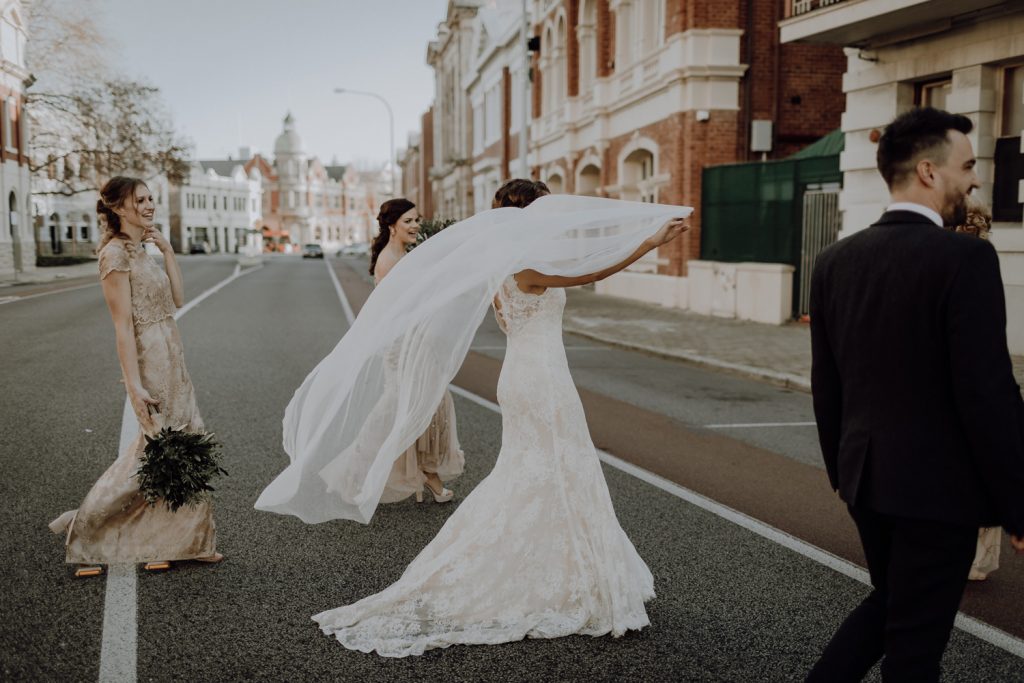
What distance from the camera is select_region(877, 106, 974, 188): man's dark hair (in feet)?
8.43

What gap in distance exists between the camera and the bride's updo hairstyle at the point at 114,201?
4594mm

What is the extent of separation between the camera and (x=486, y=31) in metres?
47.7

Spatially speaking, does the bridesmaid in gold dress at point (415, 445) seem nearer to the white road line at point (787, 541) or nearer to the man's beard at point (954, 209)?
the white road line at point (787, 541)

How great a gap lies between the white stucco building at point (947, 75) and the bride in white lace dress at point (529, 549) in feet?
35.0

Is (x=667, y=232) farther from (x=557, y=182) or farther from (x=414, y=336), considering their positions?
(x=557, y=182)

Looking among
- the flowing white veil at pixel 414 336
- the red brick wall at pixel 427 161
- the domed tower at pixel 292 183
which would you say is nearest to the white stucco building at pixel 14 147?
the red brick wall at pixel 427 161

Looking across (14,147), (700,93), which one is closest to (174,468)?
(700,93)

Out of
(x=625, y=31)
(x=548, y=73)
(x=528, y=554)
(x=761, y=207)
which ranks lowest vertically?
(x=528, y=554)

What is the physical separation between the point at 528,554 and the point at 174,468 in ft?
6.08

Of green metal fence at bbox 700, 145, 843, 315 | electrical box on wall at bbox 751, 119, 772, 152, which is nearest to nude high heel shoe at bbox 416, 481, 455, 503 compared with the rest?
green metal fence at bbox 700, 145, 843, 315

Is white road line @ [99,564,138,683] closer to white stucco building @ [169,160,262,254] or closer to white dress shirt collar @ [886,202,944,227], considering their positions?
white dress shirt collar @ [886,202,944,227]

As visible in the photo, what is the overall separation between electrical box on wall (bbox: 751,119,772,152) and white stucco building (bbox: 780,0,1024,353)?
5461 mm

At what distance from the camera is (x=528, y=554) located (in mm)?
3980

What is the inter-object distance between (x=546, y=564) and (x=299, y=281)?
34.1m
